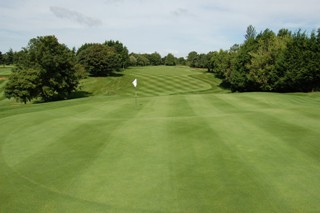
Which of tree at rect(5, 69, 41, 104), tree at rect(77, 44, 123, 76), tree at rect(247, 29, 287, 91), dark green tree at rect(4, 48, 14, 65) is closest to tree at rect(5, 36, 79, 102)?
tree at rect(5, 69, 41, 104)

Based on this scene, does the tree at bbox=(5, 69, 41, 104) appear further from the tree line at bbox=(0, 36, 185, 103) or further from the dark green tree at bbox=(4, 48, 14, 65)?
the dark green tree at bbox=(4, 48, 14, 65)

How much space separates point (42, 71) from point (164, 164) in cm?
4417

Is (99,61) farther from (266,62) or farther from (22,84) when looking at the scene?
(266,62)

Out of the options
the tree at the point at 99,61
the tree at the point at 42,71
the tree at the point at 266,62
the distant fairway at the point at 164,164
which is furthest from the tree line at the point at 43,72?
the tree at the point at 266,62

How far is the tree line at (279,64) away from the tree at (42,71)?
114 ft

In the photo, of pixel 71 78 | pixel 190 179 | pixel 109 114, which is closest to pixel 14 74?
pixel 71 78

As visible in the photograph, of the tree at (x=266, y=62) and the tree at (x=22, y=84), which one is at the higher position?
the tree at (x=266, y=62)

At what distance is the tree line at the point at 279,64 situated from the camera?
43.1m

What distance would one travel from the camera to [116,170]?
9.26 metres

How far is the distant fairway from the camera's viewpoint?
23.6 feet

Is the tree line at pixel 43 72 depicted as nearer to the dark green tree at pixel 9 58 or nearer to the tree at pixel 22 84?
the tree at pixel 22 84

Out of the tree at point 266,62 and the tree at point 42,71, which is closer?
the tree at point 42,71

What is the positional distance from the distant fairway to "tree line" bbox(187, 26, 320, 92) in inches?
1183

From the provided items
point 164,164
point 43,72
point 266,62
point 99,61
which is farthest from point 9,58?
point 164,164
